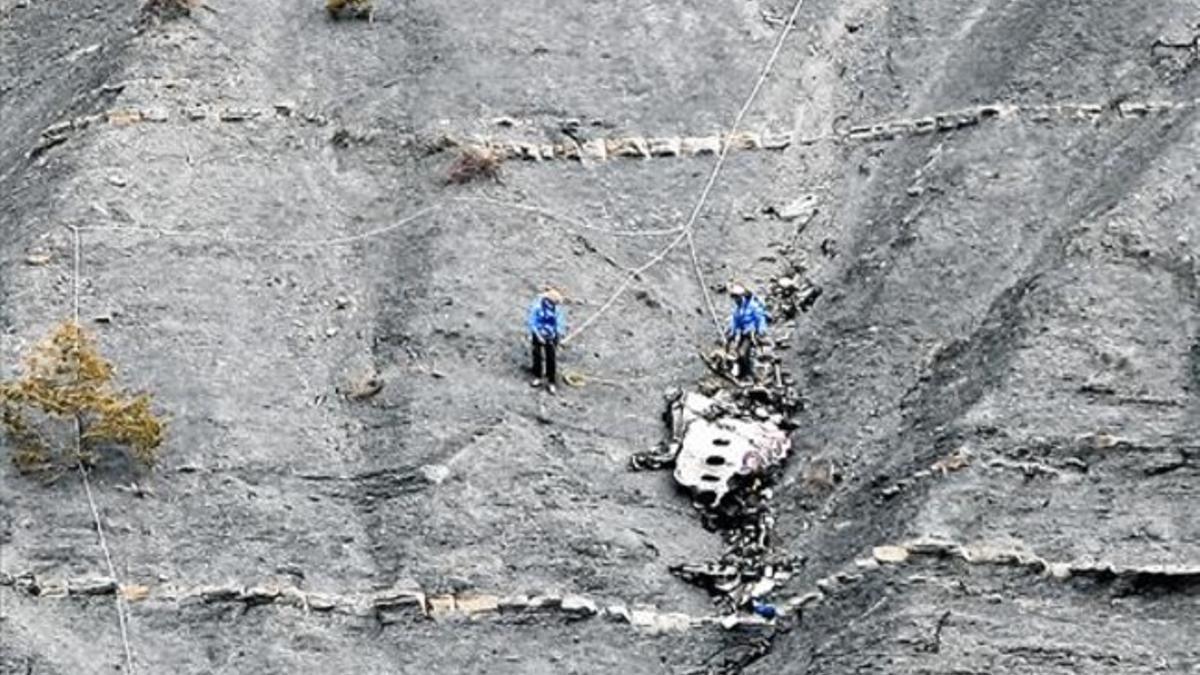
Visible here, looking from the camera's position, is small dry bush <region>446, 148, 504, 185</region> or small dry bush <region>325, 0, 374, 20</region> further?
small dry bush <region>325, 0, 374, 20</region>

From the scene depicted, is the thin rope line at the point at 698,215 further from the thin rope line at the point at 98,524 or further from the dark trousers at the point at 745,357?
the thin rope line at the point at 98,524

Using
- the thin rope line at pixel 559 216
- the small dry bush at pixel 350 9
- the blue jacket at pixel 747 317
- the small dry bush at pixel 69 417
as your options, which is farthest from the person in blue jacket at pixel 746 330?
the small dry bush at pixel 350 9

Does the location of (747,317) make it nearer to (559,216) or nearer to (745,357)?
(745,357)

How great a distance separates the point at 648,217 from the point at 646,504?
5478 mm

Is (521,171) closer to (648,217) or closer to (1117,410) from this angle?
(648,217)

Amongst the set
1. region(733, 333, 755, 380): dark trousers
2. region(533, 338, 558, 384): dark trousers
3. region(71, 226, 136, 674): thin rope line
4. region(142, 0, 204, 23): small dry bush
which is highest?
region(733, 333, 755, 380): dark trousers

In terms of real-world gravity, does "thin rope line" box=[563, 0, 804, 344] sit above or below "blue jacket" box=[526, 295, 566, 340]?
above

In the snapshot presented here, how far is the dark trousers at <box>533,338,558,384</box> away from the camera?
26.3m

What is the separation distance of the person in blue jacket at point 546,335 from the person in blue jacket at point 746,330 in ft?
6.53

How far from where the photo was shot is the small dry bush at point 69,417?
24.6 metres

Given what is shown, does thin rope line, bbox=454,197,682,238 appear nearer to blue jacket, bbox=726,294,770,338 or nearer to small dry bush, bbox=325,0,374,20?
blue jacket, bbox=726,294,770,338

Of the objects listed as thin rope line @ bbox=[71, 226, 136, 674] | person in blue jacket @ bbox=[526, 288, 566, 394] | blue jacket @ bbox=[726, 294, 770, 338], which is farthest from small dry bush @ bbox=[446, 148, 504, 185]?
thin rope line @ bbox=[71, 226, 136, 674]

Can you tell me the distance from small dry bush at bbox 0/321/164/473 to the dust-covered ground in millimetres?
397

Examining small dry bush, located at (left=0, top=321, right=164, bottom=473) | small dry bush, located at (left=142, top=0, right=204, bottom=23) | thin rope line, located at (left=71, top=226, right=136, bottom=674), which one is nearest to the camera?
thin rope line, located at (left=71, top=226, right=136, bottom=674)
